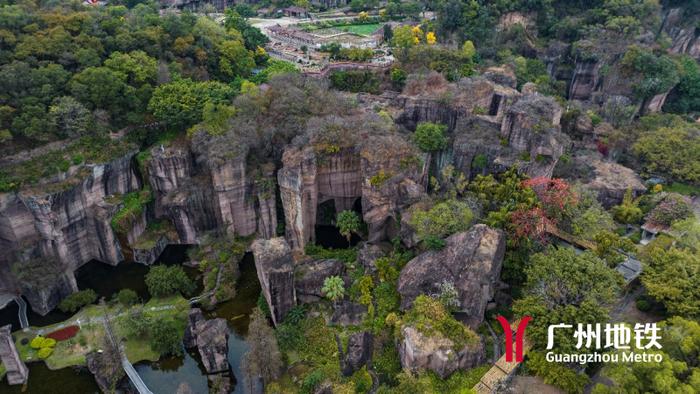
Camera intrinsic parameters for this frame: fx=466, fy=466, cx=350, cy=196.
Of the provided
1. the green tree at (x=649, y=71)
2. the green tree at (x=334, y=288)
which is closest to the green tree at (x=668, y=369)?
the green tree at (x=334, y=288)

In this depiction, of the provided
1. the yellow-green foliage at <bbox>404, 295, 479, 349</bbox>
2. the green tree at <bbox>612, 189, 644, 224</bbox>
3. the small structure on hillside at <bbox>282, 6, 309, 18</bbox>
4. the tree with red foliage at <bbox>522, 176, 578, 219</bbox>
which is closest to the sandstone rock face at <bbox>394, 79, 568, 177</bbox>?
the tree with red foliage at <bbox>522, 176, 578, 219</bbox>

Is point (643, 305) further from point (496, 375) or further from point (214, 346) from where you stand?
→ point (214, 346)

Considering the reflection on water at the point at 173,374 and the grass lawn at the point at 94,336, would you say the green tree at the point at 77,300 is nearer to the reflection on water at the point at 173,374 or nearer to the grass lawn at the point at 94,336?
the grass lawn at the point at 94,336

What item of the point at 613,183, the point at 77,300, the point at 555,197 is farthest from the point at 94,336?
the point at 613,183

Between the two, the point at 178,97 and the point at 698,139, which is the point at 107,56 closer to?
the point at 178,97

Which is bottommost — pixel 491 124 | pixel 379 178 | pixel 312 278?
pixel 312 278
